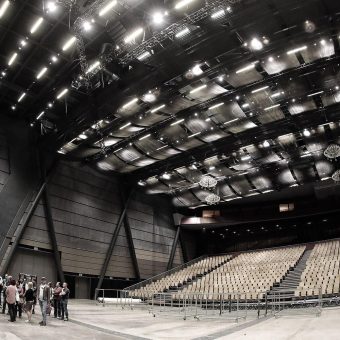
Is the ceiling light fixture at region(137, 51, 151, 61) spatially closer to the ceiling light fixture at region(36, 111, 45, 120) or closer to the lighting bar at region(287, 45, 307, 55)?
the lighting bar at region(287, 45, 307, 55)

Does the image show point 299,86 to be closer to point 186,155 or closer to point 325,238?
point 186,155

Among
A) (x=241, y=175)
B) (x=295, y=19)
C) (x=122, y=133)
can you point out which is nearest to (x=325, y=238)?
(x=241, y=175)

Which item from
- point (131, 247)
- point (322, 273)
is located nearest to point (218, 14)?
point (322, 273)

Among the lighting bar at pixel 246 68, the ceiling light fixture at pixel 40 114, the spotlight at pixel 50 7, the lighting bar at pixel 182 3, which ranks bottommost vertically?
the lighting bar at pixel 246 68

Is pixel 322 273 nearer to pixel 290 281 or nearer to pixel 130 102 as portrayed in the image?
pixel 290 281

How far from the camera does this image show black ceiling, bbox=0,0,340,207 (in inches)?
457

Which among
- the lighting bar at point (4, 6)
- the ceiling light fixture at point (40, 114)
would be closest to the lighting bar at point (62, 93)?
the ceiling light fixture at point (40, 114)

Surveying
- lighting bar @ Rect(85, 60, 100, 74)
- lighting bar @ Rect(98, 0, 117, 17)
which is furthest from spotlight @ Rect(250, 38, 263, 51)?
lighting bar @ Rect(85, 60, 100, 74)

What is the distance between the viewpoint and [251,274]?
20.7m

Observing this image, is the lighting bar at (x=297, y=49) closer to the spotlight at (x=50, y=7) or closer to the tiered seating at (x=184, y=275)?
the spotlight at (x=50, y=7)

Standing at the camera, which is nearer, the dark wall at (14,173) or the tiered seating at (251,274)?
the tiered seating at (251,274)

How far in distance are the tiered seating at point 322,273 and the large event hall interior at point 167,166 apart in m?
0.12

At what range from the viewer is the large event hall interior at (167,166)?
11.3 m

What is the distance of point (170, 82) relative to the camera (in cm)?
1480
